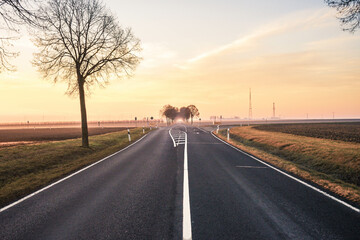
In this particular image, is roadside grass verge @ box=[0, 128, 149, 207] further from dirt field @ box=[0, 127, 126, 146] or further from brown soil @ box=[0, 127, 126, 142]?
dirt field @ box=[0, 127, 126, 146]

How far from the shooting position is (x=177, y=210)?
4426 millimetres

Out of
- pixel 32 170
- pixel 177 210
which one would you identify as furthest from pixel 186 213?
pixel 32 170

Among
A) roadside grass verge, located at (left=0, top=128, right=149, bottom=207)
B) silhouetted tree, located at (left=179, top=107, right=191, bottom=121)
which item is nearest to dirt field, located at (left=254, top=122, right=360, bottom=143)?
roadside grass verge, located at (left=0, top=128, right=149, bottom=207)

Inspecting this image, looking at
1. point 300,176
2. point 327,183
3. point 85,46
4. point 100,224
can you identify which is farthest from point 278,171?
point 85,46

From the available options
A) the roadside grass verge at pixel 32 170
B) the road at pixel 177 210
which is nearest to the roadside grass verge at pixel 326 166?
the road at pixel 177 210

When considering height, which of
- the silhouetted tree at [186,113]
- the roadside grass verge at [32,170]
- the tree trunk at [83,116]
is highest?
the silhouetted tree at [186,113]

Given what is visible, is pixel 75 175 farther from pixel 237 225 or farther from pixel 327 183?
pixel 327 183

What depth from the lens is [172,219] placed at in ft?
13.1

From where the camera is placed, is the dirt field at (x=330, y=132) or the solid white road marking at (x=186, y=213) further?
the dirt field at (x=330, y=132)

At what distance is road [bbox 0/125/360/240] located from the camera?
3.57 meters

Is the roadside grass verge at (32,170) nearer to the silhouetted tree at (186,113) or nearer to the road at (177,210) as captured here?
the road at (177,210)

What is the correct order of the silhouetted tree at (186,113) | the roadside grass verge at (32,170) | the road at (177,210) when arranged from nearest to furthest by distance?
the road at (177,210)
the roadside grass verge at (32,170)
the silhouetted tree at (186,113)

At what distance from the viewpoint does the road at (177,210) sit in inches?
140

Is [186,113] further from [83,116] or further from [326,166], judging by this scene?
[326,166]
